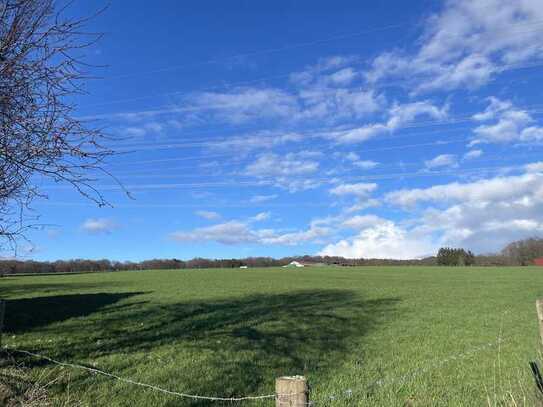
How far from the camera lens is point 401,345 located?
14.2m

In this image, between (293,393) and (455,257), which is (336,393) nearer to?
(293,393)

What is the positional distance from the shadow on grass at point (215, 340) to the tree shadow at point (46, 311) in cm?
5

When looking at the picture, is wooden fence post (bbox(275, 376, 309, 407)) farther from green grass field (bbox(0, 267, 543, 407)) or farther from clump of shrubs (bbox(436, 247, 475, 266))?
clump of shrubs (bbox(436, 247, 475, 266))

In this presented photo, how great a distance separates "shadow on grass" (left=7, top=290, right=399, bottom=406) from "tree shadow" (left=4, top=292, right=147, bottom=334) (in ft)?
0.16

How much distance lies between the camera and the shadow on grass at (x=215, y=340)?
33.2ft

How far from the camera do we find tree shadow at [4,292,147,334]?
17098 millimetres

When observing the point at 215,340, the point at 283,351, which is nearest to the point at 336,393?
the point at 283,351

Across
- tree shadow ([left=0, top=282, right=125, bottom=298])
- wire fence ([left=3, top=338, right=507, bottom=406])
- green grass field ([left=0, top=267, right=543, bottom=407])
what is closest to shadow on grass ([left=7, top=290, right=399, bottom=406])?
green grass field ([left=0, top=267, right=543, bottom=407])

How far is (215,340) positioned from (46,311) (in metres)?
10.7

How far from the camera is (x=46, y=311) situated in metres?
21.1

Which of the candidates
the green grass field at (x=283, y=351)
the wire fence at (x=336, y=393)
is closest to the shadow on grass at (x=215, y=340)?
the green grass field at (x=283, y=351)

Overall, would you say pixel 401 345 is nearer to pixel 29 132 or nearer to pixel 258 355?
pixel 258 355

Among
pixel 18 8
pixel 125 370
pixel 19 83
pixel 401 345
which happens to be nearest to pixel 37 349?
pixel 125 370

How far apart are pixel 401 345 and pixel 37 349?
9.55 meters
